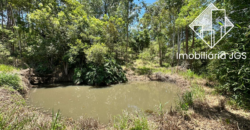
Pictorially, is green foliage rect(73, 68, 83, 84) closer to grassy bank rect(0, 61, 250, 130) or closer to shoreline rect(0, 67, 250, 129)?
shoreline rect(0, 67, 250, 129)

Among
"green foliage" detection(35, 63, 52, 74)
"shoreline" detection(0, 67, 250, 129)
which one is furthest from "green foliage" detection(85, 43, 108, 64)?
"shoreline" detection(0, 67, 250, 129)

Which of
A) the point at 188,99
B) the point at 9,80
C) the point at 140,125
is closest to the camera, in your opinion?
the point at 140,125

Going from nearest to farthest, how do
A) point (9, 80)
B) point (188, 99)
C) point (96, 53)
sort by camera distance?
point (188, 99), point (9, 80), point (96, 53)

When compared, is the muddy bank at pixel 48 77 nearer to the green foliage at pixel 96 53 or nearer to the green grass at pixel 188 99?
the green foliage at pixel 96 53

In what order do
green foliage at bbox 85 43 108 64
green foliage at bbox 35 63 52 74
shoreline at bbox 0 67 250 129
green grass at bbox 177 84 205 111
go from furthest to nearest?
1. green foliage at bbox 35 63 52 74
2. green foliage at bbox 85 43 108 64
3. green grass at bbox 177 84 205 111
4. shoreline at bbox 0 67 250 129

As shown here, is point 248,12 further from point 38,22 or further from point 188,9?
point 38,22

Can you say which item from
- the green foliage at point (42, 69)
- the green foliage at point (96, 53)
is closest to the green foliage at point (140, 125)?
the green foliage at point (96, 53)

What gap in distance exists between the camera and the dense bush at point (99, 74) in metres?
9.23

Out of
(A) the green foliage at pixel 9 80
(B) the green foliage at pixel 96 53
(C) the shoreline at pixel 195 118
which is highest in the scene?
(B) the green foliage at pixel 96 53

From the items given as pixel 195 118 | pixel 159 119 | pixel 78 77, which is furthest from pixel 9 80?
pixel 195 118

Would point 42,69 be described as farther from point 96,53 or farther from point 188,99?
point 188,99

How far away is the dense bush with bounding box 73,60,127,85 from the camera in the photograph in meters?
9.23

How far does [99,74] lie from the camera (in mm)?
9406

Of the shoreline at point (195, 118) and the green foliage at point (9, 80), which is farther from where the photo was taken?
the green foliage at point (9, 80)
